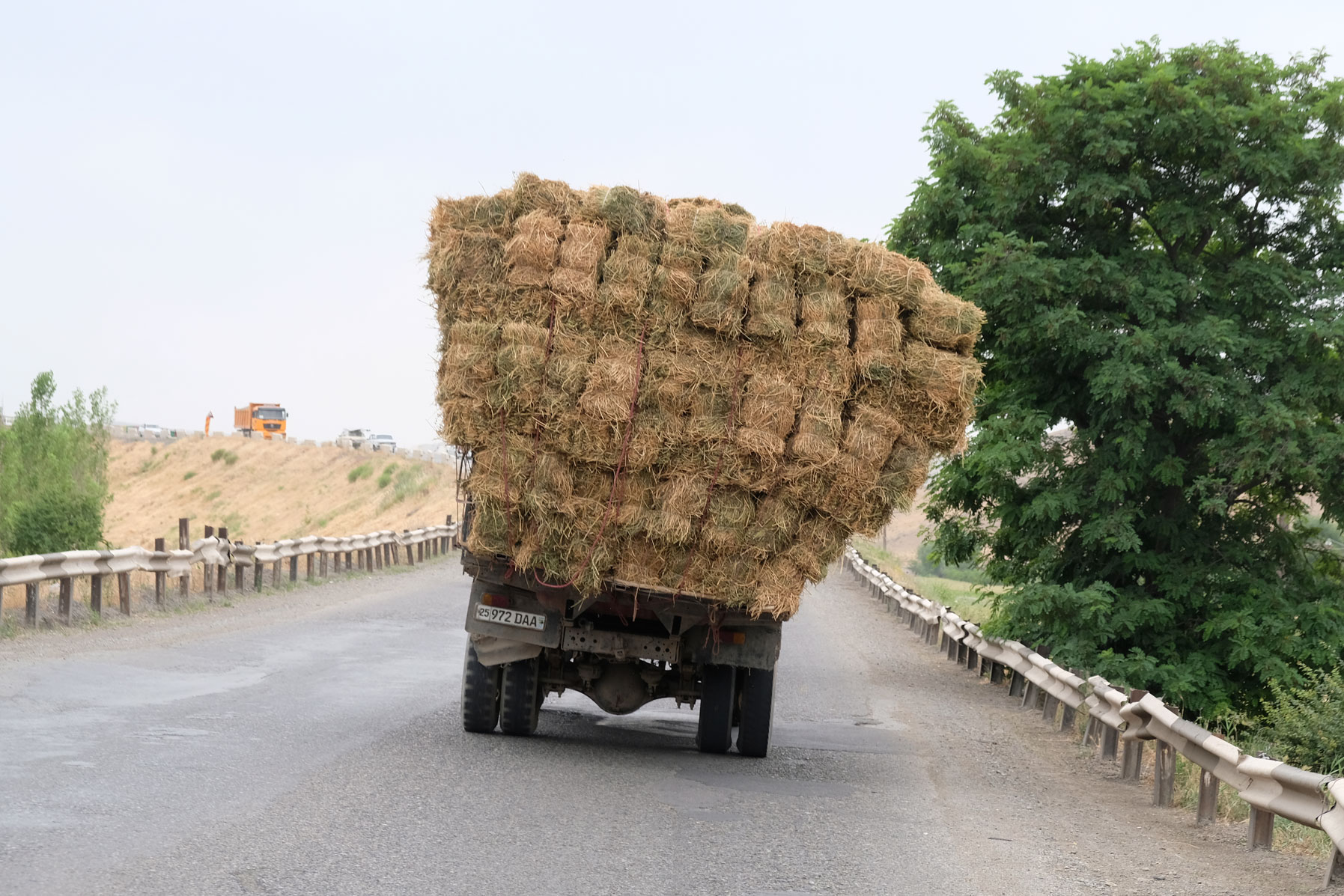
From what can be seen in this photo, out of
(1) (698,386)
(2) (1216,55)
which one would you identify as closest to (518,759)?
(1) (698,386)

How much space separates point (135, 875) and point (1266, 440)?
51.6 ft

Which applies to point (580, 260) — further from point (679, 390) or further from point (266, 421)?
point (266, 421)

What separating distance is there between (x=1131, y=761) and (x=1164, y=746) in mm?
1167

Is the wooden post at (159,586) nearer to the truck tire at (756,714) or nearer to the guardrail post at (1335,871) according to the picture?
the truck tire at (756,714)

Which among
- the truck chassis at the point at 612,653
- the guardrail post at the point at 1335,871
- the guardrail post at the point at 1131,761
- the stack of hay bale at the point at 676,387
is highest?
the stack of hay bale at the point at 676,387

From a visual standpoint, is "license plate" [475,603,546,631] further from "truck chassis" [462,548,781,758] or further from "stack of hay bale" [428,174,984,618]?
"stack of hay bale" [428,174,984,618]

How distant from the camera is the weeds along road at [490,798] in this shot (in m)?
6.23

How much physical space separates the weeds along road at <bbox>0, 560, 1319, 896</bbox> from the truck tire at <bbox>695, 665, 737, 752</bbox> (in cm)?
32

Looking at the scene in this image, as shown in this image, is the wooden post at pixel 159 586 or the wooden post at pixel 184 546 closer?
the wooden post at pixel 159 586

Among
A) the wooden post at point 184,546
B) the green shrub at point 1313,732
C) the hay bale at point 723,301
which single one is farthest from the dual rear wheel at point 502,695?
the wooden post at point 184,546

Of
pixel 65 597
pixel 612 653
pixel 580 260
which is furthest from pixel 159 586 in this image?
pixel 580 260

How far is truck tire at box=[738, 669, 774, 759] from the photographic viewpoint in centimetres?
1077

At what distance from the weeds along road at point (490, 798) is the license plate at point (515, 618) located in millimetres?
899

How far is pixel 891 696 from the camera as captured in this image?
16391 mm
